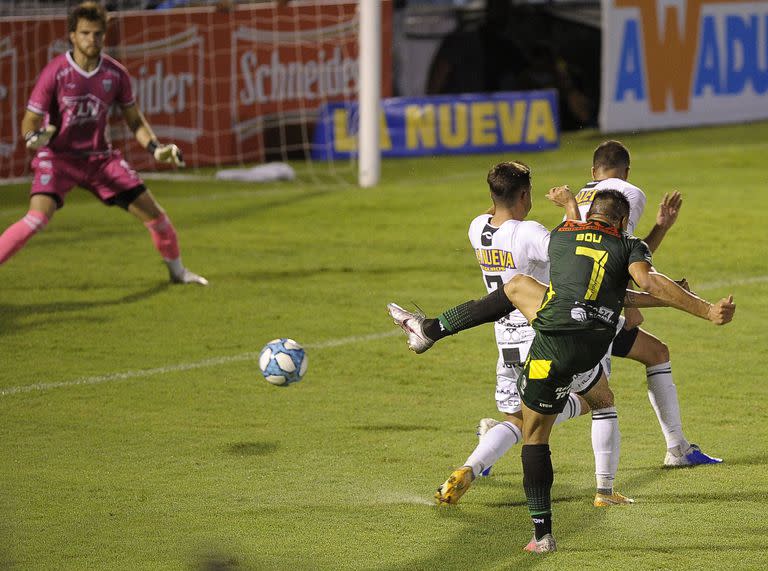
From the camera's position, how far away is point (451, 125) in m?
20.8

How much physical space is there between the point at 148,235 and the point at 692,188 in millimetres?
6802

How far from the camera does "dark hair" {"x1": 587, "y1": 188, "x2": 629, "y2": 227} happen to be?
5.71m

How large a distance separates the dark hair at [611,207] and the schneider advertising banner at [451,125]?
1472cm

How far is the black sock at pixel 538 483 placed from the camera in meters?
5.66

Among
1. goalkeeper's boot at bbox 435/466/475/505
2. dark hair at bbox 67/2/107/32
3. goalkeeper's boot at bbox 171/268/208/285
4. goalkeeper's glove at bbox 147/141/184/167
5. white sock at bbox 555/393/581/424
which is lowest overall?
goalkeeper's boot at bbox 171/268/208/285

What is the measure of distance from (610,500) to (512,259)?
1.22 m

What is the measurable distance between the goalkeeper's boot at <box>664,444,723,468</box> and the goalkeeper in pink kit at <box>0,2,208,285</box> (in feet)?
18.2

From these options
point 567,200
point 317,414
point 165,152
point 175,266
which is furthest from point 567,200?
point 175,266

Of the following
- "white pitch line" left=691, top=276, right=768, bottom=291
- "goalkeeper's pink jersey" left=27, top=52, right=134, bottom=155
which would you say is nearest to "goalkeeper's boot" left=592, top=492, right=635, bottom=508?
"white pitch line" left=691, top=276, right=768, bottom=291

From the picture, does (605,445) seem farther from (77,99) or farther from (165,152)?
(77,99)

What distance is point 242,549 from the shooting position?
228 inches

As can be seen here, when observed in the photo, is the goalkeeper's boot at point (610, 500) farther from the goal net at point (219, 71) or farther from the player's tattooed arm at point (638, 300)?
the goal net at point (219, 71)

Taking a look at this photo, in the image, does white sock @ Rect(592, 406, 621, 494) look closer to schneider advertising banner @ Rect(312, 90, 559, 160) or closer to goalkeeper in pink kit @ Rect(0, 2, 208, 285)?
goalkeeper in pink kit @ Rect(0, 2, 208, 285)

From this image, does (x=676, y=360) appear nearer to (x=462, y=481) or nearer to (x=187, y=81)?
(x=462, y=481)
